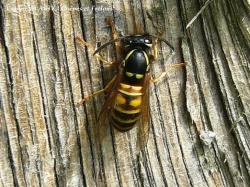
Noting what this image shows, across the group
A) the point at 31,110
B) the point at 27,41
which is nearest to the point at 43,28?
the point at 27,41

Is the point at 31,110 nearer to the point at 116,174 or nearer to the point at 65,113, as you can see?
the point at 65,113

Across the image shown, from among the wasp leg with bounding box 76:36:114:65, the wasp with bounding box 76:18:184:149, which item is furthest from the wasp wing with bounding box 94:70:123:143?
the wasp leg with bounding box 76:36:114:65

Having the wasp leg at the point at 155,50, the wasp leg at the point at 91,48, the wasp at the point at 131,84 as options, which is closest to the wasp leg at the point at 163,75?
the wasp at the point at 131,84

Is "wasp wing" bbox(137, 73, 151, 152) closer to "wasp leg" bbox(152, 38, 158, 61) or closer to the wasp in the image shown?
A: the wasp

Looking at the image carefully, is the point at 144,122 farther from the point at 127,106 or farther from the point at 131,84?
the point at 131,84

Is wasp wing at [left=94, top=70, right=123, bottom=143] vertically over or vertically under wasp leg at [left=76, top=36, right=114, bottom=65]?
under

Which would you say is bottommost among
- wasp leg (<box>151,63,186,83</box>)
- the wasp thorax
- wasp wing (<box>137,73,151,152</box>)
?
wasp wing (<box>137,73,151,152</box>)
